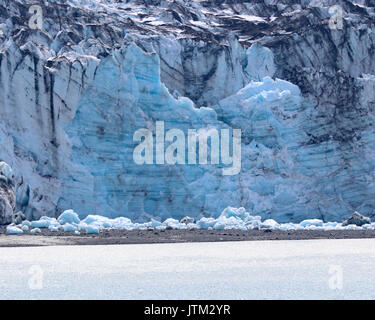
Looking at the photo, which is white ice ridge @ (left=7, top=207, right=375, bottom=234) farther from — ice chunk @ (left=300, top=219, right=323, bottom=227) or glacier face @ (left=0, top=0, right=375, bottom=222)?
glacier face @ (left=0, top=0, right=375, bottom=222)

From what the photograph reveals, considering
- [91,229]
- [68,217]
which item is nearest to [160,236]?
[91,229]

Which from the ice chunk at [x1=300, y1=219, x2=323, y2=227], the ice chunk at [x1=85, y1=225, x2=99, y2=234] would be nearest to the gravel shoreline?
the ice chunk at [x1=85, y1=225, x2=99, y2=234]

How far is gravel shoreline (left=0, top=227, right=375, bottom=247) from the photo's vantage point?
27.5 meters

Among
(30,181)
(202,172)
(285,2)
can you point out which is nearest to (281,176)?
(202,172)

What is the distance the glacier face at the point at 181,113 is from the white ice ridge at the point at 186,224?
1.25m

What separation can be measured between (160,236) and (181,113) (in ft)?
25.0

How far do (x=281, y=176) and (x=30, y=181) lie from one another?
10.8 metres

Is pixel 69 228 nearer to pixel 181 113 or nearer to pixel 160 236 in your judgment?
pixel 160 236

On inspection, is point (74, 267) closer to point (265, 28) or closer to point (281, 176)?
point (281, 176)

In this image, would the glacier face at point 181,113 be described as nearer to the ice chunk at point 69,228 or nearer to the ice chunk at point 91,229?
the ice chunk at point 69,228

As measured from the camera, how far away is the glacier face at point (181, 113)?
109 ft

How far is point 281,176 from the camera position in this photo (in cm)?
3562

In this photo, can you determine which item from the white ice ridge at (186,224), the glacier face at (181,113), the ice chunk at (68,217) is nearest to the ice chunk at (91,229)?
the white ice ridge at (186,224)
